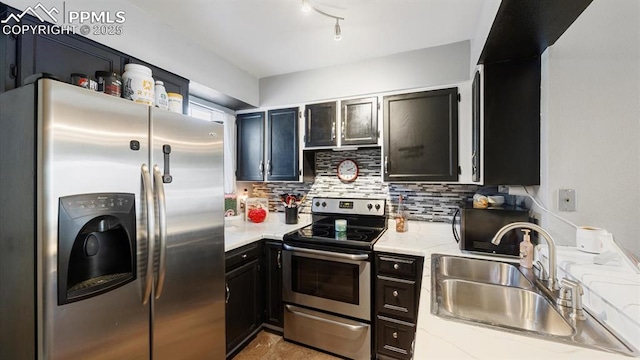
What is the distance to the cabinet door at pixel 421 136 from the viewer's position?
2.04m

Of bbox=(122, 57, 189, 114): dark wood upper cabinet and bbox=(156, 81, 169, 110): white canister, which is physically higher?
bbox=(122, 57, 189, 114): dark wood upper cabinet

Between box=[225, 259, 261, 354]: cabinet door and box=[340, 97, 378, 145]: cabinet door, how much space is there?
134 centimetres

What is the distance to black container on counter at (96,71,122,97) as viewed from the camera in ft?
4.23

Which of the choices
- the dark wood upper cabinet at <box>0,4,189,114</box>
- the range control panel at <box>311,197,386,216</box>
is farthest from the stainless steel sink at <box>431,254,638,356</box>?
the dark wood upper cabinet at <box>0,4,189,114</box>

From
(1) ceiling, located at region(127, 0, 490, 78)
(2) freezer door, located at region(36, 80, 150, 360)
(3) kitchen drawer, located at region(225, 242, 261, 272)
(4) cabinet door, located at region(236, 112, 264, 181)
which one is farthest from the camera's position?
(4) cabinet door, located at region(236, 112, 264, 181)

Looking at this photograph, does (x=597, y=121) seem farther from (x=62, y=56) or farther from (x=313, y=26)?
(x=62, y=56)

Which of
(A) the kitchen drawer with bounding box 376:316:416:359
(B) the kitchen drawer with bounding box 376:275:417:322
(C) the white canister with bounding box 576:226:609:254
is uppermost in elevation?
(C) the white canister with bounding box 576:226:609:254

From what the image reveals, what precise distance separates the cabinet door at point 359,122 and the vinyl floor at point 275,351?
5.65 feet

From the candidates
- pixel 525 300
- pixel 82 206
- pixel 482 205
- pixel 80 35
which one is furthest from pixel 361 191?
pixel 80 35

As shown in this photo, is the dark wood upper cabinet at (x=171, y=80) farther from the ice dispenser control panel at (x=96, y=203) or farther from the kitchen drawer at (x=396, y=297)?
the kitchen drawer at (x=396, y=297)

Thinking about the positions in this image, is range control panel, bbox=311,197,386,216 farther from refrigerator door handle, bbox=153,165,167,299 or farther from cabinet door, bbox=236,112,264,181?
refrigerator door handle, bbox=153,165,167,299

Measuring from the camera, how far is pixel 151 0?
1568 millimetres

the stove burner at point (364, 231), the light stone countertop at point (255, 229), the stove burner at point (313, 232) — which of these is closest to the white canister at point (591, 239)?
the stove burner at point (364, 231)

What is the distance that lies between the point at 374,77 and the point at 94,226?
2169mm
